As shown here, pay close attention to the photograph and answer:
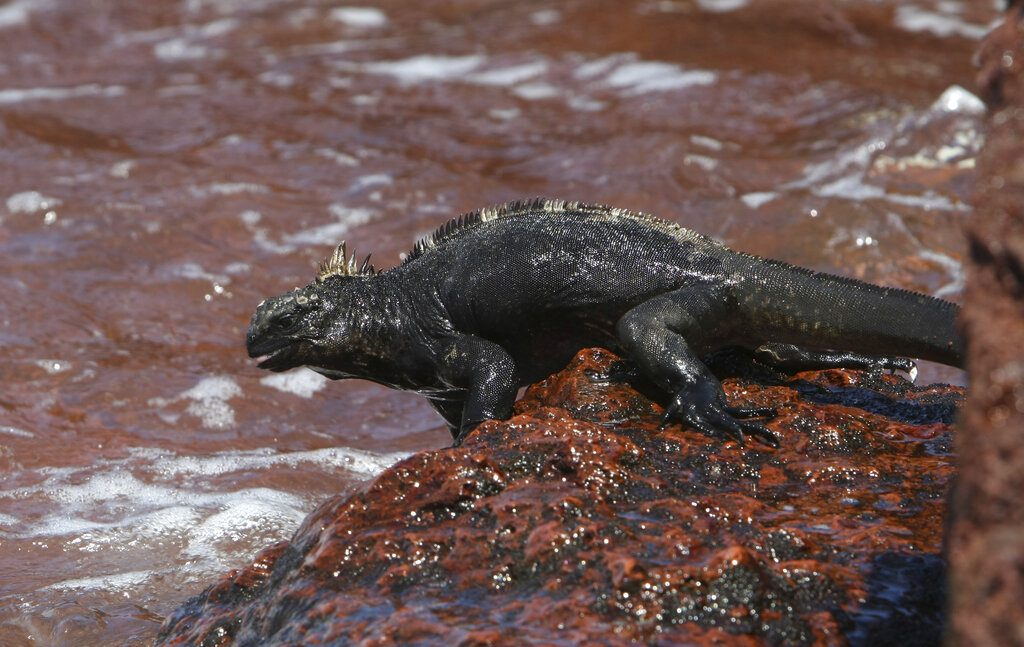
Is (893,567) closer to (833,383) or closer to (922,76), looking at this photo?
(833,383)

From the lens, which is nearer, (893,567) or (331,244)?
(893,567)

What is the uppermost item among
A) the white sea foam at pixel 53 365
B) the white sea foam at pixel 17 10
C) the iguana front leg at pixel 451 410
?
the iguana front leg at pixel 451 410

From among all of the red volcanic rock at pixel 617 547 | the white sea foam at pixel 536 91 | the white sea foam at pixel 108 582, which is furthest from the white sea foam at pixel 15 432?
the white sea foam at pixel 536 91

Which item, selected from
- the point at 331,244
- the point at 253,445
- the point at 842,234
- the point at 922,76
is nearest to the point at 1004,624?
the point at 253,445

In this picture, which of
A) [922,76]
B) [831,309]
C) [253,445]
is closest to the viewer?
[831,309]

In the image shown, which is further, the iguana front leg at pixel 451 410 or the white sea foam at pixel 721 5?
the white sea foam at pixel 721 5

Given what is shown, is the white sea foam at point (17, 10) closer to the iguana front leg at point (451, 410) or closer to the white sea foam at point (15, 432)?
the white sea foam at point (15, 432)

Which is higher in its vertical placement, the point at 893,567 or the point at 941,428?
the point at 893,567

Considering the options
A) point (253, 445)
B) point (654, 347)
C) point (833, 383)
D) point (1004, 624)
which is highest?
point (1004, 624)
